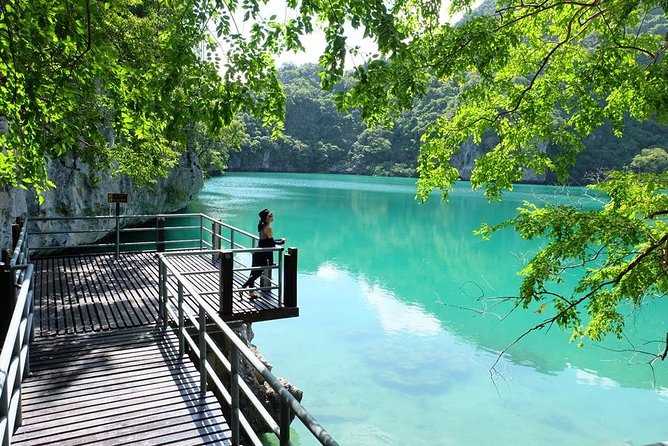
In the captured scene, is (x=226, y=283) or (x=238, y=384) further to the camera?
(x=226, y=283)

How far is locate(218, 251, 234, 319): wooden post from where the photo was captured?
6.79 m

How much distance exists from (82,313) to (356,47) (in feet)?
18.5

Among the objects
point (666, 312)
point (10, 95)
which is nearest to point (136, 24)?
point (10, 95)

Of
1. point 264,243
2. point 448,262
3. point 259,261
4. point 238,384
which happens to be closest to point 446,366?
point 259,261

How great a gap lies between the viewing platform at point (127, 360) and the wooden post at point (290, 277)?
0.05 feet

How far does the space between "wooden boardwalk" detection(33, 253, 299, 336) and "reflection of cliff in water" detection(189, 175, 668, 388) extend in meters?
3.22

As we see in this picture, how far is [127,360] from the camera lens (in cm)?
556

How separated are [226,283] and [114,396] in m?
2.35

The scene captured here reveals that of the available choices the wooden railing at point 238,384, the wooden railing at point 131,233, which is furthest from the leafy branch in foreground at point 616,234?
the wooden railing at point 131,233

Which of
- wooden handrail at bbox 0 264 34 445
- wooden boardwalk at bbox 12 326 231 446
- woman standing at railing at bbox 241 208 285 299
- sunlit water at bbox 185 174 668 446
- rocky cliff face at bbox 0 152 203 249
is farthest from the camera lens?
rocky cliff face at bbox 0 152 203 249

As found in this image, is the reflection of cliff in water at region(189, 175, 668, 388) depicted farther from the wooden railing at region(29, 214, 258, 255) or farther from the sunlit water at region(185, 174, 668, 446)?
the wooden railing at region(29, 214, 258, 255)

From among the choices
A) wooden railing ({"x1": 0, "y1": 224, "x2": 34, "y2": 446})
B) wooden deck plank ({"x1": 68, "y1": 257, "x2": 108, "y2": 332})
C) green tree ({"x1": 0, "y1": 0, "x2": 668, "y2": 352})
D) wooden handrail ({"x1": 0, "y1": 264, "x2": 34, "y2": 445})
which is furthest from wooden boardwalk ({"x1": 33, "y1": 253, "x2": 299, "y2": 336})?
green tree ({"x1": 0, "y1": 0, "x2": 668, "y2": 352})

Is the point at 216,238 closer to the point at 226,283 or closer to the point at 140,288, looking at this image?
the point at 140,288

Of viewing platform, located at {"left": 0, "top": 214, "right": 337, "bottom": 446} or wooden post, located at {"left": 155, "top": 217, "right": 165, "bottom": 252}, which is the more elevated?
wooden post, located at {"left": 155, "top": 217, "right": 165, "bottom": 252}
